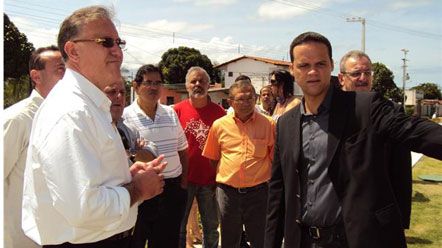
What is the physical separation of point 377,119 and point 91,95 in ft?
5.09

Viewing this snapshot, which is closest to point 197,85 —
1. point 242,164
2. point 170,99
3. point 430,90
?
point 242,164

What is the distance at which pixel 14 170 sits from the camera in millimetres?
3148

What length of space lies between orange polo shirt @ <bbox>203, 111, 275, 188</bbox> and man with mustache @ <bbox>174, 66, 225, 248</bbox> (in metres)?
0.37

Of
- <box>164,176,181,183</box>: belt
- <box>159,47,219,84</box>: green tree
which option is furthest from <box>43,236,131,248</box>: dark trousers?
<box>159,47,219,84</box>: green tree

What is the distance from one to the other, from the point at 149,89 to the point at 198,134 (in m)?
1.06

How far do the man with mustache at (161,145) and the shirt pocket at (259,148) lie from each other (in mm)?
814

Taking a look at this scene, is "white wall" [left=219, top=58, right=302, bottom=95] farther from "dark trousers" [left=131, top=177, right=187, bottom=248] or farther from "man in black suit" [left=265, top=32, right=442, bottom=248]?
"man in black suit" [left=265, top=32, right=442, bottom=248]

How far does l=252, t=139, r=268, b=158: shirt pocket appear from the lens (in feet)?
15.9

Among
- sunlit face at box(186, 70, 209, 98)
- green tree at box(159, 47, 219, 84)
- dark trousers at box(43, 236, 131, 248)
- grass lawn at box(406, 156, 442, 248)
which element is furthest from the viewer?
green tree at box(159, 47, 219, 84)

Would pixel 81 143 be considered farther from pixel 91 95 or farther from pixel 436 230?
pixel 436 230

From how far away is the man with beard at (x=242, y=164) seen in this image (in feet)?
15.7

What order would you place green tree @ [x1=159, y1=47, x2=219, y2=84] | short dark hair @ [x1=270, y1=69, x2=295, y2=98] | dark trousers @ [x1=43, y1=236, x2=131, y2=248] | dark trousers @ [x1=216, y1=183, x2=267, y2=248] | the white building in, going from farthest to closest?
the white building, green tree @ [x1=159, y1=47, x2=219, y2=84], short dark hair @ [x1=270, y1=69, x2=295, y2=98], dark trousers @ [x1=216, y1=183, x2=267, y2=248], dark trousers @ [x1=43, y1=236, x2=131, y2=248]

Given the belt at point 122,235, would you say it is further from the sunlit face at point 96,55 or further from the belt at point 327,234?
the belt at point 327,234

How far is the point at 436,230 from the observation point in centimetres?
695
